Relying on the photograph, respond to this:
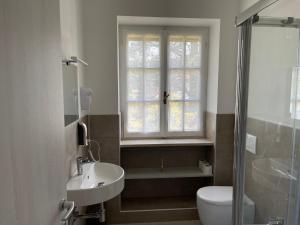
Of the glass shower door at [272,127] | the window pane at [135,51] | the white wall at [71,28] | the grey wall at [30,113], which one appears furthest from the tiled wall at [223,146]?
the grey wall at [30,113]

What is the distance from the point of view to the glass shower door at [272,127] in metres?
1.59

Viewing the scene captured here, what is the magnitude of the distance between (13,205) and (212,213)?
73.7 inches

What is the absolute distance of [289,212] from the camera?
60.4 inches

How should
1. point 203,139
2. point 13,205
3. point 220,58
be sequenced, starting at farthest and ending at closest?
point 203,139
point 220,58
point 13,205

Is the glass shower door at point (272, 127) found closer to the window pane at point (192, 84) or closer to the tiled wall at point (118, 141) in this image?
the tiled wall at point (118, 141)

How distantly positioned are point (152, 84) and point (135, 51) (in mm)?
436

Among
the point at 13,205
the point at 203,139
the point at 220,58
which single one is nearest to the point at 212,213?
the point at 203,139

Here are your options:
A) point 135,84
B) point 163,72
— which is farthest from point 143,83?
point 163,72

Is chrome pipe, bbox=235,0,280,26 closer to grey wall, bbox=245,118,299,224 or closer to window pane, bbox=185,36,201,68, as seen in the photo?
grey wall, bbox=245,118,299,224

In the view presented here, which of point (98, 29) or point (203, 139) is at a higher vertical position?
point (98, 29)

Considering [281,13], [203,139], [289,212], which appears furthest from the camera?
[203,139]

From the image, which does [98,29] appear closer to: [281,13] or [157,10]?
[157,10]

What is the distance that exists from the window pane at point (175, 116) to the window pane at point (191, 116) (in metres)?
0.06

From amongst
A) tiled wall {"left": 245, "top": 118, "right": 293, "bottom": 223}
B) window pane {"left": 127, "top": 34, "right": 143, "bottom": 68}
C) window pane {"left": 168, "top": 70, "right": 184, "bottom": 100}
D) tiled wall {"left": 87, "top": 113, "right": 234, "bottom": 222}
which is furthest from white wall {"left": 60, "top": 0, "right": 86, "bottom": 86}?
tiled wall {"left": 245, "top": 118, "right": 293, "bottom": 223}
